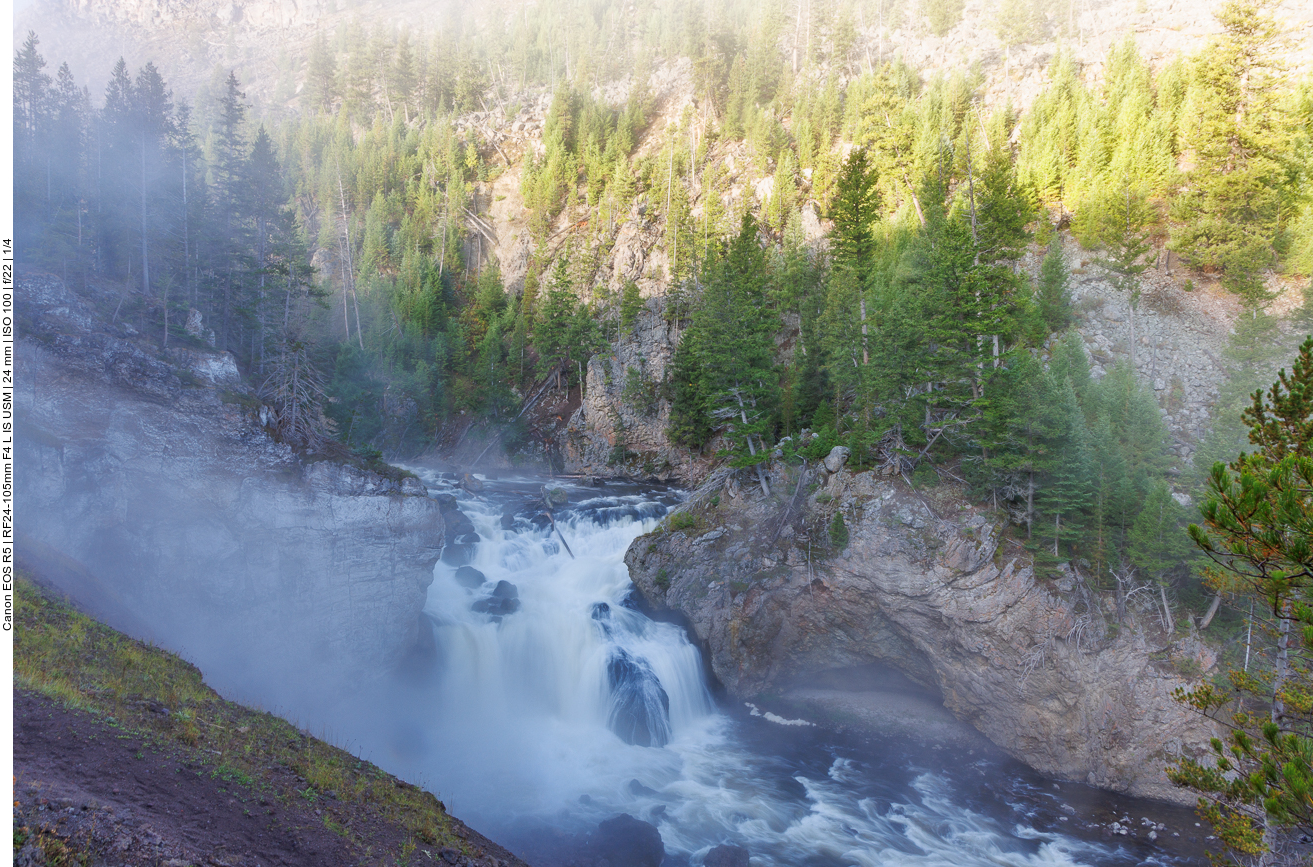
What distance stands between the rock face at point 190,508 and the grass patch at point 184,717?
4569 mm

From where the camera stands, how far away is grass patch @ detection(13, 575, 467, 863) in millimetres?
9703

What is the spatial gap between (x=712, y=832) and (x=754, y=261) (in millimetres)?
37374

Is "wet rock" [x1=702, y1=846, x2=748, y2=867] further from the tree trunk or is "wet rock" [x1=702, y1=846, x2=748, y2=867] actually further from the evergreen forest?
the tree trunk

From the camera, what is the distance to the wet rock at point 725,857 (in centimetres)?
1593

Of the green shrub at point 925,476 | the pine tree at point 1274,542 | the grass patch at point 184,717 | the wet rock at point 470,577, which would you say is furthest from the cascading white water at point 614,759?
the green shrub at point 925,476

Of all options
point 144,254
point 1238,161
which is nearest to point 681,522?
point 144,254

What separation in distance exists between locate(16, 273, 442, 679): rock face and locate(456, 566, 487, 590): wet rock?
5.02 metres

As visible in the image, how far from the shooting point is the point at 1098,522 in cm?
2122

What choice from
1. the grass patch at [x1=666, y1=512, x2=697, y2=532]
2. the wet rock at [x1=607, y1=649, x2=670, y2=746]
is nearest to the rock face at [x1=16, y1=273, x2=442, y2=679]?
the wet rock at [x1=607, y1=649, x2=670, y2=746]

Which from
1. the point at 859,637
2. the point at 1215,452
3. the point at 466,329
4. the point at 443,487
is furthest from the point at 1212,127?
the point at 466,329

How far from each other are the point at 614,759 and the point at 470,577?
34.8 feet

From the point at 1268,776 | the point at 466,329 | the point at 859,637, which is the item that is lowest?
the point at 859,637

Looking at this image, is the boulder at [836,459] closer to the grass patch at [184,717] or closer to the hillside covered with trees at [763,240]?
the hillside covered with trees at [763,240]

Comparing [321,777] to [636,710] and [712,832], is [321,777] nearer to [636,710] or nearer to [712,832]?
[712,832]
